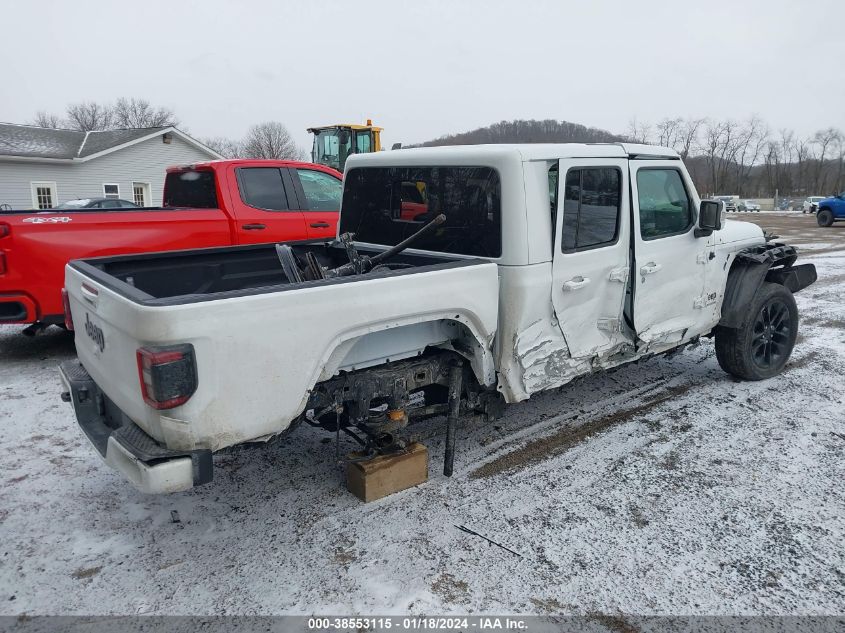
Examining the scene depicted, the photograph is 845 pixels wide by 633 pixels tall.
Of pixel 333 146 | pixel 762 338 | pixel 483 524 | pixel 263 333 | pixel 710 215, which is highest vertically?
pixel 333 146

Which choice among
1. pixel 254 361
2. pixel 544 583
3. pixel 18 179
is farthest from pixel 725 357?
pixel 18 179

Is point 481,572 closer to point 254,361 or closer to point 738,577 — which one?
point 738,577

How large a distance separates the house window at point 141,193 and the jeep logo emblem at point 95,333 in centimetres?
2641

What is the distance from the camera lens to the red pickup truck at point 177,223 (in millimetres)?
5684

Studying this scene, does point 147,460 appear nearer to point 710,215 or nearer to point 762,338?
point 710,215

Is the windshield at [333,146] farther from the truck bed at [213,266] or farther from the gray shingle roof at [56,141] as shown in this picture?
the truck bed at [213,266]

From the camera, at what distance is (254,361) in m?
2.71

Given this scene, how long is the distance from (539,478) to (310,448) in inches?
62.1

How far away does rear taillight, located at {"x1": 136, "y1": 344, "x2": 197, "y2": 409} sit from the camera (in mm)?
2508

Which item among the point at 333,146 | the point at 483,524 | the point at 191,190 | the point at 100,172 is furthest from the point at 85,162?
the point at 483,524

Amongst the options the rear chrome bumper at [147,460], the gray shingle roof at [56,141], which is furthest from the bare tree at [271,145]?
the rear chrome bumper at [147,460]

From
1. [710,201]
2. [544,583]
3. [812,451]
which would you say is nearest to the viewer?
[544,583]

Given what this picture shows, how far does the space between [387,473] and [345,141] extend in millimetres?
15905

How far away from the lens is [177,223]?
20.6 feet
